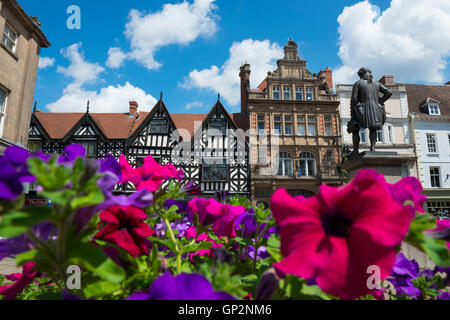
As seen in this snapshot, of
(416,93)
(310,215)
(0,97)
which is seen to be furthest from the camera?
(416,93)

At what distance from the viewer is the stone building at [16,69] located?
432 inches

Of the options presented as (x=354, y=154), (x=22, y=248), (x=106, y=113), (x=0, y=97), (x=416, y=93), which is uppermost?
(x=416, y=93)

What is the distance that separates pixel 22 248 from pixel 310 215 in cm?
59

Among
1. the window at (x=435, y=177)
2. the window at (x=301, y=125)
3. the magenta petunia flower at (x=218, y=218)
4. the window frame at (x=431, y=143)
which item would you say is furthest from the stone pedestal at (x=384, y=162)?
the window frame at (x=431, y=143)

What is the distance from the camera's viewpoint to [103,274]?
0.47 metres

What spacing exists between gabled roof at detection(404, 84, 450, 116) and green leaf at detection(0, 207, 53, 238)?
1190 inches

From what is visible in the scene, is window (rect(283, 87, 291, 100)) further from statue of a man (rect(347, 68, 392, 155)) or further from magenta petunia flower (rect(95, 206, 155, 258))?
magenta petunia flower (rect(95, 206, 155, 258))

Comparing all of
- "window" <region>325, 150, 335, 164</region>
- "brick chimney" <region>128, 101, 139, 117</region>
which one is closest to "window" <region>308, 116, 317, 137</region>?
"window" <region>325, 150, 335, 164</region>

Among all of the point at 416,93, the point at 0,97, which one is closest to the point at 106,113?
the point at 0,97

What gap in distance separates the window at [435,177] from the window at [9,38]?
95.6 feet

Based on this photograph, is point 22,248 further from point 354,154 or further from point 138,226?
point 354,154

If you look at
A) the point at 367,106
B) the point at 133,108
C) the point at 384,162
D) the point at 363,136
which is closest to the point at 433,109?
the point at 363,136

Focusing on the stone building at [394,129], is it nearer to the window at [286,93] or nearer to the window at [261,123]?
the window at [286,93]
